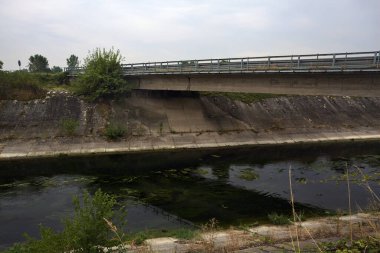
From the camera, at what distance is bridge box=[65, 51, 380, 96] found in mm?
33469

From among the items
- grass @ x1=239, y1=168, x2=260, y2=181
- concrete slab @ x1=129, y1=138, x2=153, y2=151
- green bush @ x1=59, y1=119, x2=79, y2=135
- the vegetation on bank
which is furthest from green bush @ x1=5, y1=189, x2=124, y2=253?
the vegetation on bank

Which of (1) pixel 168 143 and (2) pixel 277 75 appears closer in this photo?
(2) pixel 277 75

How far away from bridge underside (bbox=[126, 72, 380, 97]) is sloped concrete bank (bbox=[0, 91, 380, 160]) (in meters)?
5.96

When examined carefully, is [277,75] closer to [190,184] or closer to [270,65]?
[270,65]

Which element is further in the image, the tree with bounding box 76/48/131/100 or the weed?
the tree with bounding box 76/48/131/100

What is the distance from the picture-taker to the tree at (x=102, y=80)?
2309 inches

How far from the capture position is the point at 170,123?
2222 inches

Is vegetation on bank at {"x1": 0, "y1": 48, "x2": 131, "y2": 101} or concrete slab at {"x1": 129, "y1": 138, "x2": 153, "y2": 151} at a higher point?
vegetation on bank at {"x1": 0, "y1": 48, "x2": 131, "y2": 101}

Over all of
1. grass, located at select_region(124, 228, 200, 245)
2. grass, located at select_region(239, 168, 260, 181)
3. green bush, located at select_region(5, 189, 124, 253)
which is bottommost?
grass, located at select_region(124, 228, 200, 245)

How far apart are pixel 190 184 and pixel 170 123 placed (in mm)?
22513

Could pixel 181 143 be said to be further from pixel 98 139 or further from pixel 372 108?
pixel 372 108

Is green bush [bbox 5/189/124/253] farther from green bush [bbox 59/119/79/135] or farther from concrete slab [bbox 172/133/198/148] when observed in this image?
green bush [bbox 59/119/79/135]

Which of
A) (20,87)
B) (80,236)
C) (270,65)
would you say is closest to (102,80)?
(20,87)

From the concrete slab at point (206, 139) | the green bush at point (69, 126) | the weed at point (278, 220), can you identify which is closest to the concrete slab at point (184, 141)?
the concrete slab at point (206, 139)
